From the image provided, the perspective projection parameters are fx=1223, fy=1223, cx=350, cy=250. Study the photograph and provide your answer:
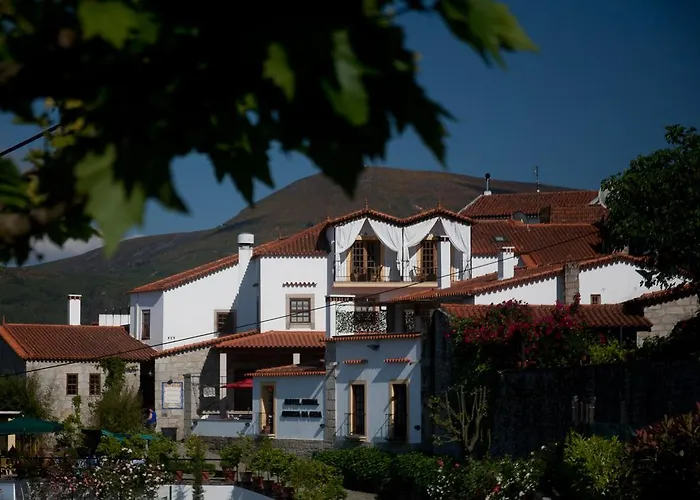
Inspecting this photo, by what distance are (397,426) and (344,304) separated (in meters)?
4.90

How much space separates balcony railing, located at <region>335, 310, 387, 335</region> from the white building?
0.04 metres

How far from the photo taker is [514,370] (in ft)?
81.8

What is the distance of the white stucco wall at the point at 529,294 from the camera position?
31.5 metres

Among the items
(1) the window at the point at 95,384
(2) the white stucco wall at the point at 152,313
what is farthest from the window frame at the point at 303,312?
(1) the window at the point at 95,384

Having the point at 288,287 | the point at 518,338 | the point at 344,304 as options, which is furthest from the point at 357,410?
the point at 288,287

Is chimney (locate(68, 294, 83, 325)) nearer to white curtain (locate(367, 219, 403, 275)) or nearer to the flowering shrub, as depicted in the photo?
white curtain (locate(367, 219, 403, 275))

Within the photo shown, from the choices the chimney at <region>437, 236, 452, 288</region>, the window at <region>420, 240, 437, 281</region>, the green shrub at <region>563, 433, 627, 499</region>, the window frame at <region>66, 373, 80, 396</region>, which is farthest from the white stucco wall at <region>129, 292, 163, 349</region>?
the green shrub at <region>563, 433, 627, 499</region>

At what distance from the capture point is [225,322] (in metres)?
48.2

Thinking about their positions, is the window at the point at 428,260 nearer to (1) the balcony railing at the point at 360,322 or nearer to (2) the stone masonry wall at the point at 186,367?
(2) the stone masonry wall at the point at 186,367

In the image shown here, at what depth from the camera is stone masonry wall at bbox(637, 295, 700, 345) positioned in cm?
2677

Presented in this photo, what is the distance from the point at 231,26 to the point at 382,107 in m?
0.39

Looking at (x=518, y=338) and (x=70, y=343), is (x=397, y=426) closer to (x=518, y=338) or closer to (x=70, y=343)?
(x=518, y=338)

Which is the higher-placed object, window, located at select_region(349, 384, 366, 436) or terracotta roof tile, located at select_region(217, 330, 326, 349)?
terracotta roof tile, located at select_region(217, 330, 326, 349)

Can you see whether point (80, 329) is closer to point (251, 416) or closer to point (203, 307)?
point (203, 307)
